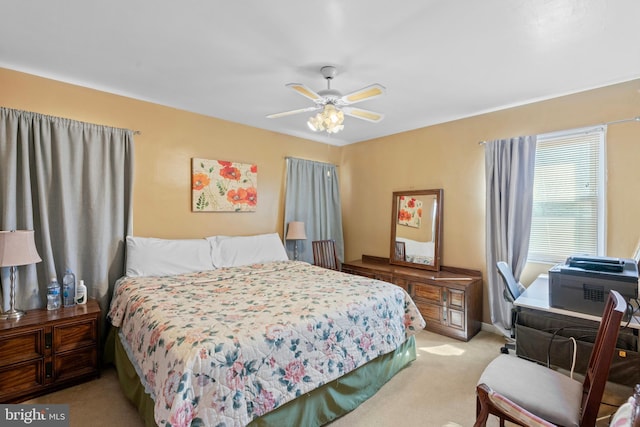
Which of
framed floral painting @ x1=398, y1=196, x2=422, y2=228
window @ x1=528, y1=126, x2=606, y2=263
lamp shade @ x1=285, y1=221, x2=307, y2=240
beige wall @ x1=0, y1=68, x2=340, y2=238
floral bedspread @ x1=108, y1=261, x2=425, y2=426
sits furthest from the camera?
lamp shade @ x1=285, y1=221, x2=307, y2=240

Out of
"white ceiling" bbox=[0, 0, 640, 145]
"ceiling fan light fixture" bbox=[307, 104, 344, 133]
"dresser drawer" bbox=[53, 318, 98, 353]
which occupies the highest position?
"white ceiling" bbox=[0, 0, 640, 145]

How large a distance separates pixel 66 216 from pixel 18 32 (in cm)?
140

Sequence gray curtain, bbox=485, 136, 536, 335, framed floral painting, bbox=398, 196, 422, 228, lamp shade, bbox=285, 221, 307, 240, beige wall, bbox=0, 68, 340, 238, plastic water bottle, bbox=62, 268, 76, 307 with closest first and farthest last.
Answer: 1. plastic water bottle, bbox=62, 268, 76, 307
2. beige wall, bbox=0, 68, 340, 238
3. gray curtain, bbox=485, 136, 536, 335
4. framed floral painting, bbox=398, 196, 422, 228
5. lamp shade, bbox=285, 221, 307, 240

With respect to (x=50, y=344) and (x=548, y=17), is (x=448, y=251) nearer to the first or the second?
(x=548, y=17)

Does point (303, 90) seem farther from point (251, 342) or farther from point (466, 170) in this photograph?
point (466, 170)

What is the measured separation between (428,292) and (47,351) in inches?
140

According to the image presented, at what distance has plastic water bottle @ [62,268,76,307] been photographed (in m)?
2.50

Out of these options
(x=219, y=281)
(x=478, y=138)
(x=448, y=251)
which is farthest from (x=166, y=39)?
(x=448, y=251)

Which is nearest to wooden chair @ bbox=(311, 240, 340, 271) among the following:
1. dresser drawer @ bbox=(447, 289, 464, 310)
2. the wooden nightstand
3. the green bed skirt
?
dresser drawer @ bbox=(447, 289, 464, 310)

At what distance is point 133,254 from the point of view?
2.81m

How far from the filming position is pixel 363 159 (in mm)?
4762

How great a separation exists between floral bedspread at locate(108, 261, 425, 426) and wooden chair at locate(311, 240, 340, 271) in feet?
4.69

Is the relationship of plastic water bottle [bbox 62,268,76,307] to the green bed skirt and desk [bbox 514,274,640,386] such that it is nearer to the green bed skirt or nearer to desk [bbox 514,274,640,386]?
the green bed skirt

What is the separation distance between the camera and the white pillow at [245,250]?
335 centimetres
